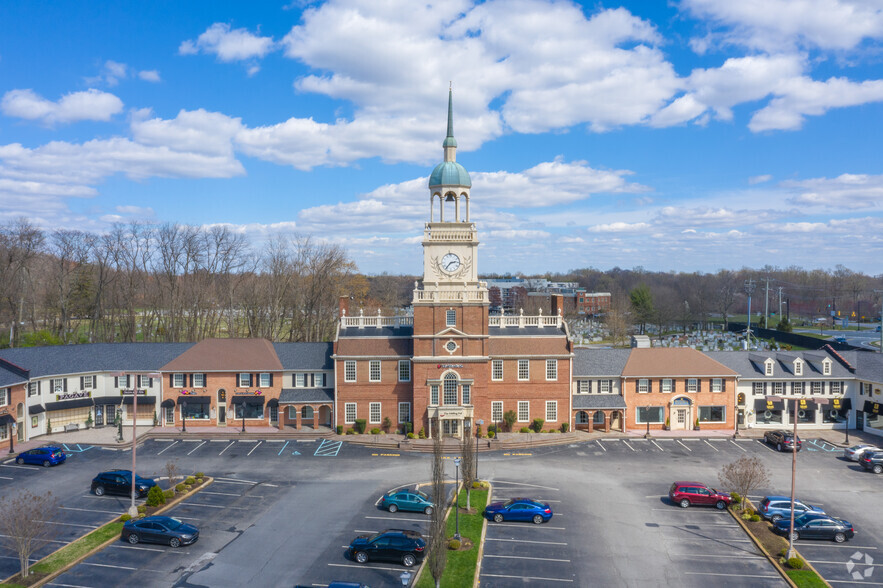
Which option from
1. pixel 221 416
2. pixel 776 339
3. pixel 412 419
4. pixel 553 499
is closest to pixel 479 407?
pixel 412 419

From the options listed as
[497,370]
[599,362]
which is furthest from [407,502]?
[599,362]

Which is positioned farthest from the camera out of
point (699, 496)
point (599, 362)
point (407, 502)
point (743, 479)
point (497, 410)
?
point (599, 362)

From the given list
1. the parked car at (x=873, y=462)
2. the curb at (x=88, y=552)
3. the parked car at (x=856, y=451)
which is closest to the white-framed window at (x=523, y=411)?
the parked car at (x=856, y=451)

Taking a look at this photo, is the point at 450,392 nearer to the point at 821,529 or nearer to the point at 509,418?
the point at 509,418

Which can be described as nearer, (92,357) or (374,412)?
(374,412)

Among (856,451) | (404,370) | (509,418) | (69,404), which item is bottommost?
(856,451)
